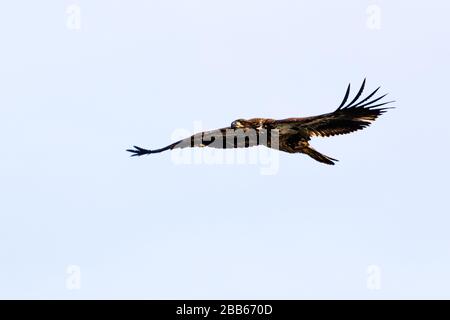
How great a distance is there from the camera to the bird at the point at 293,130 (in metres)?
44.5

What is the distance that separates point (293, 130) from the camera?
4512 cm

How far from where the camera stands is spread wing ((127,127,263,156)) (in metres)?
45.5

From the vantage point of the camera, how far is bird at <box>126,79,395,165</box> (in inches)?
1753

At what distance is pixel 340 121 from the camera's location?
1766 inches

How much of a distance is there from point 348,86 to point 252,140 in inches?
112

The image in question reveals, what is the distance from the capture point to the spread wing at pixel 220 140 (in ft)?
149

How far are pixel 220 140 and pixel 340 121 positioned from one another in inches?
109

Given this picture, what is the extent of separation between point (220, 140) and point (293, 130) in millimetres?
1806

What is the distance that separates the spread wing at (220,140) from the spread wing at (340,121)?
0.77 m
